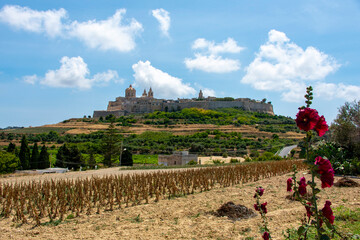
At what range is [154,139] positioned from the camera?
61.5 meters

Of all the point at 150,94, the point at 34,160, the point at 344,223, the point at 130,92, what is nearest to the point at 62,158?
the point at 34,160

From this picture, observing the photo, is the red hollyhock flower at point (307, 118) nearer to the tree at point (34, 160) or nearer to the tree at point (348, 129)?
the tree at point (348, 129)

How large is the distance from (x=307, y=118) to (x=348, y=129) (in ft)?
46.2

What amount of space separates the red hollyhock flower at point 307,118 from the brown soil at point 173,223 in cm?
285

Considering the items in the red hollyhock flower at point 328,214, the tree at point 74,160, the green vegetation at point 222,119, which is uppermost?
the green vegetation at point 222,119

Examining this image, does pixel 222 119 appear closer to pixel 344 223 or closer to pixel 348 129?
pixel 348 129

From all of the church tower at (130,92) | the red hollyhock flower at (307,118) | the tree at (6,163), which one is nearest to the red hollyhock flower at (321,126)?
the red hollyhock flower at (307,118)

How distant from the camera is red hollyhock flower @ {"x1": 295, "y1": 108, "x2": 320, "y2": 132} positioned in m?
2.56

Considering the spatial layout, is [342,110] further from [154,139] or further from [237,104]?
[237,104]

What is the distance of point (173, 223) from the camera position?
21.3ft

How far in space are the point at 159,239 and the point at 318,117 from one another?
4.06 meters

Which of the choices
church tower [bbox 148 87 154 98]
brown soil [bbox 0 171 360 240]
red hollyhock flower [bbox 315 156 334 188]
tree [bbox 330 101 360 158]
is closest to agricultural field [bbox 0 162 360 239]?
brown soil [bbox 0 171 360 240]

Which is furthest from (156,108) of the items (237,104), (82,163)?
(82,163)

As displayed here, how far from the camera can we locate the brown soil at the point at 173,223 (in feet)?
18.8
